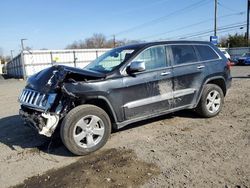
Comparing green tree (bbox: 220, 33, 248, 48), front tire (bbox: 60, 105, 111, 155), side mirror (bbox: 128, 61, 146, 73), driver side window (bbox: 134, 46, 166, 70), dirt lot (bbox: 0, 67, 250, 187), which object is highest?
green tree (bbox: 220, 33, 248, 48)

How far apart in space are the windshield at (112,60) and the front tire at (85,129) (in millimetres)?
955

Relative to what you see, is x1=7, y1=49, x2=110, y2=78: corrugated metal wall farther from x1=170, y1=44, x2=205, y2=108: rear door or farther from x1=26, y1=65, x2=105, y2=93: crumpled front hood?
x1=26, y1=65, x2=105, y2=93: crumpled front hood

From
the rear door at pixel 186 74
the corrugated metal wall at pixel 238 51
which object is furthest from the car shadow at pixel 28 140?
the corrugated metal wall at pixel 238 51

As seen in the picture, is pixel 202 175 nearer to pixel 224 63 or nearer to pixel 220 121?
pixel 220 121

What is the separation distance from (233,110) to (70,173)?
469cm

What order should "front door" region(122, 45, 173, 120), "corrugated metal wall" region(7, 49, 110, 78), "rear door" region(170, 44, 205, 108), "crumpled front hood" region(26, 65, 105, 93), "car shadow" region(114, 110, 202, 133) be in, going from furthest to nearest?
"corrugated metal wall" region(7, 49, 110, 78)
"car shadow" region(114, 110, 202, 133)
"rear door" region(170, 44, 205, 108)
"front door" region(122, 45, 173, 120)
"crumpled front hood" region(26, 65, 105, 93)

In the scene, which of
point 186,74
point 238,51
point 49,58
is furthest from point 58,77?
point 238,51

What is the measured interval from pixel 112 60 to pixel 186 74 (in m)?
1.59

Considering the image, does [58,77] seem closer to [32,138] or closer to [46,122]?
[46,122]

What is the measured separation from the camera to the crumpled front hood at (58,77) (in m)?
4.43

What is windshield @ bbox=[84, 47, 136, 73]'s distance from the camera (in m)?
5.14

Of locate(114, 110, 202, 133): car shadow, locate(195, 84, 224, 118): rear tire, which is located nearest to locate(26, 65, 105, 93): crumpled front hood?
locate(114, 110, 202, 133): car shadow

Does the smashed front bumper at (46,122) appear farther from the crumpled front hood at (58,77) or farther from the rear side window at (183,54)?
the rear side window at (183,54)

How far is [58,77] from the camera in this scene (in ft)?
14.6
